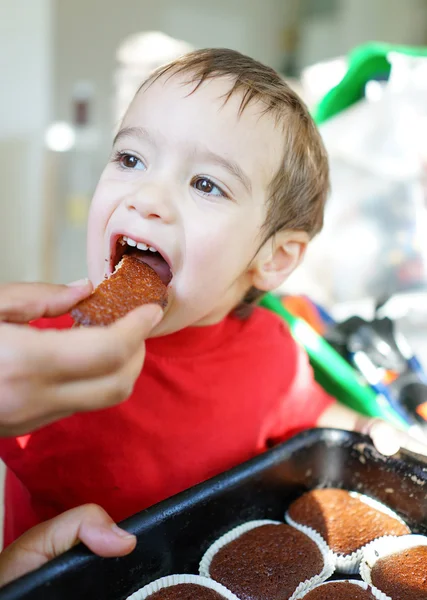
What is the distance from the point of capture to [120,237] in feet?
2.57

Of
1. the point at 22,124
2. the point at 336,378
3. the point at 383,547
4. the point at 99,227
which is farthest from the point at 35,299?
the point at 22,124

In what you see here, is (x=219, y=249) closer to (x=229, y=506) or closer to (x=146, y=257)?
(x=146, y=257)

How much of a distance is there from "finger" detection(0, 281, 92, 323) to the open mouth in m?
0.14

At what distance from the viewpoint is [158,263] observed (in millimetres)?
807

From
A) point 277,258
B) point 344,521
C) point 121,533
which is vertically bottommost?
point 344,521

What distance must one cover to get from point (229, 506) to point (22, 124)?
185cm

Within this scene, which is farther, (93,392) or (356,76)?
(356,76)

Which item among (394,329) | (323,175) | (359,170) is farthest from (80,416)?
(359,170)

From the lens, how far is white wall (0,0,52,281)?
87.0 inches

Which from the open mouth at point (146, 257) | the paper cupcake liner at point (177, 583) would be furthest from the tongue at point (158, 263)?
the paper cupcake liner at point (177, 583)

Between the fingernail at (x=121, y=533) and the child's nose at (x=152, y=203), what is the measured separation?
0.33 metres

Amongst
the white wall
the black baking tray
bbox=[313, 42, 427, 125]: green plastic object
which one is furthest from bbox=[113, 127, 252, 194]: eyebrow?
the white wall

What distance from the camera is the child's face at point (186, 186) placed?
30.3 inches

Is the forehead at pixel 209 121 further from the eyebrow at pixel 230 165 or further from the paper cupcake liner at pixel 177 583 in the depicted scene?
the paper cupcake liner at pixel 177 583
